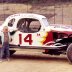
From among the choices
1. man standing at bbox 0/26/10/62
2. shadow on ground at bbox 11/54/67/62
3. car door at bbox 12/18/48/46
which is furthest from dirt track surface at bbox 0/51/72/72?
car door at bbox 12/18/48/46

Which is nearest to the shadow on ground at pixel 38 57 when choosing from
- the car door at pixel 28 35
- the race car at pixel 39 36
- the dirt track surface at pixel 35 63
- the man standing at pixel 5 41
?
the dirt track surface at pixel 35 63

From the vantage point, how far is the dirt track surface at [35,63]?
12.8 meters

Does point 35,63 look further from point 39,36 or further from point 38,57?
point 38,57

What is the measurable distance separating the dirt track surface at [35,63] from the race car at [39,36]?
0.48 meters

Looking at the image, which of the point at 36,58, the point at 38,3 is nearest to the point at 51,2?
the point at 38,3

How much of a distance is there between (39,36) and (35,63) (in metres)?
1.09

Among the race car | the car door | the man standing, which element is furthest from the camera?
the man standing

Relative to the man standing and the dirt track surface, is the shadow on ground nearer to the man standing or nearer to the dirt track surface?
A: the dirt track surface

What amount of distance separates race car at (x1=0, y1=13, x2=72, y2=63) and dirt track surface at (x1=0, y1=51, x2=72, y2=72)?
1.57 ft

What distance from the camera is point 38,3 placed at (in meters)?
71.2

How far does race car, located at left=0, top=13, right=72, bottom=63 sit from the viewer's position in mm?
14172

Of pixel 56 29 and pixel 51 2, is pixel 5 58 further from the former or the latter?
pixel 51 2

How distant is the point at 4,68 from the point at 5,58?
1941mm

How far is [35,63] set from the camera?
1412 cm
